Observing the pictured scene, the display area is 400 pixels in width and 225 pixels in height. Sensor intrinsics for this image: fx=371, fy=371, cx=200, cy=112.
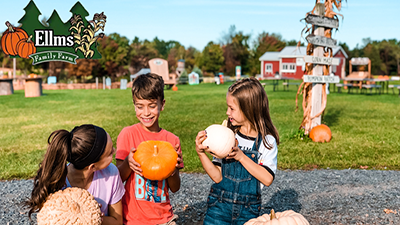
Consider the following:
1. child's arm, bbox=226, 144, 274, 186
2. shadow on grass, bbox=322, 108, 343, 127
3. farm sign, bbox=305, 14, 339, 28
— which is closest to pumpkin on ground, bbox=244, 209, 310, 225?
child's arm, bbox=226, 144, 274, 186

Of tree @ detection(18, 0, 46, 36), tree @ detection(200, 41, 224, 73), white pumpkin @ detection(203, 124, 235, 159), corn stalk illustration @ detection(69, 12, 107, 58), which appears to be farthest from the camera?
tree @ detection(200, 41, 224, 73)

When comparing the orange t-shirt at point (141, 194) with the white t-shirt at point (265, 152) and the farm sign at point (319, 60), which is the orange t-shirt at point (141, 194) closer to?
the white t-shirt at point (265, 152)

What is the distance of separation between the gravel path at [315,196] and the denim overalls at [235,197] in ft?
6.03

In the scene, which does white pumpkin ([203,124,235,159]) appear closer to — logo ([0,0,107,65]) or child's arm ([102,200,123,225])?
child's arm ([102,200,123,225])

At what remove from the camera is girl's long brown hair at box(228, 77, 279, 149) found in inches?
109

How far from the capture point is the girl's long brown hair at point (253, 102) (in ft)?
9.09

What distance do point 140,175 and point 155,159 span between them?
32 centimetres

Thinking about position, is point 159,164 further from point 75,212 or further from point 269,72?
point 269,72

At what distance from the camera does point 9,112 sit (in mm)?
15445

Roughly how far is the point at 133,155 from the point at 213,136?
0.60m

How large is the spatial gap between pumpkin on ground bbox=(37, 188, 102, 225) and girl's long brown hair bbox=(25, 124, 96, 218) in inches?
2.6

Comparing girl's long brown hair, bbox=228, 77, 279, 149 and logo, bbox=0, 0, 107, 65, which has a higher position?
logo, bbox=0, 0, 107, 65

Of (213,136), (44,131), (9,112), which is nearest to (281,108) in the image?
(44,131)

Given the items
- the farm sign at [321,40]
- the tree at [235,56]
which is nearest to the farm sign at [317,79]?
the farm sign at [321,40]
